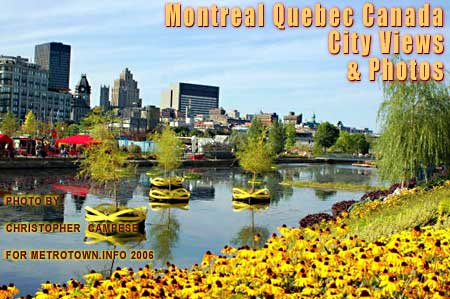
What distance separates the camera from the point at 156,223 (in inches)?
1142

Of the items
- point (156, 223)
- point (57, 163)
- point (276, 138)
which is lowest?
point (156, 223)

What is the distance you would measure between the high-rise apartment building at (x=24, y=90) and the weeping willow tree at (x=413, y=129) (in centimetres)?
16511

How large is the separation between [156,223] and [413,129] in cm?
1405

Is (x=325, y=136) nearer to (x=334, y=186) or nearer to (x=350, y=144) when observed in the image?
(x=350, y=144)

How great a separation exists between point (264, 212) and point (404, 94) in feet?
38.6

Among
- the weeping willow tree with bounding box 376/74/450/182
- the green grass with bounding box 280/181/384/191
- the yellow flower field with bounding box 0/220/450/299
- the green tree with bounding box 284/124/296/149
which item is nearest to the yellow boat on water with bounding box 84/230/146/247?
the weeping willow tree with bounding box 376/74/450/182

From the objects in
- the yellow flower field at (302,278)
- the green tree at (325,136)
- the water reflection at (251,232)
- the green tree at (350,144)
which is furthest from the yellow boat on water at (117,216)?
the green tree at (350,144)

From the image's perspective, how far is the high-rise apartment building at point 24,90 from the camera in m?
175

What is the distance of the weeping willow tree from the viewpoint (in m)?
28.0

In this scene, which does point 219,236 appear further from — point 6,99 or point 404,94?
point 6,99

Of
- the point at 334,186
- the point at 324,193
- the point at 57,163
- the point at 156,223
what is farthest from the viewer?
the point at 57,163

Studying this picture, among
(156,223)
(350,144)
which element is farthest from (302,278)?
(350,144)

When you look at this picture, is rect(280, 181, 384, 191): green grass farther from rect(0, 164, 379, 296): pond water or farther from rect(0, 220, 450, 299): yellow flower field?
rect(0, 220, 450, 299): yellow flower field

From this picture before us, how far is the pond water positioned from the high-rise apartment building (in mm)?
135094
